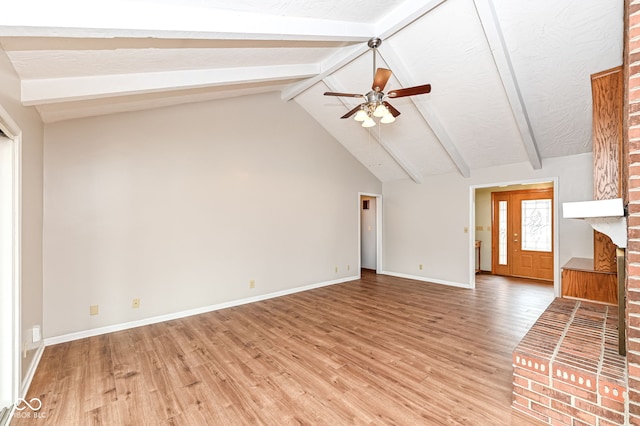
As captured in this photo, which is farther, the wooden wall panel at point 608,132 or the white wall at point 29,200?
the wooden wall panel at point 608,132

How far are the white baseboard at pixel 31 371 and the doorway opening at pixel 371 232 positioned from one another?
5823 mm

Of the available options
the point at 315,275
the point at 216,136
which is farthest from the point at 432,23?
the point at 315,275

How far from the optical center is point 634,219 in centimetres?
143

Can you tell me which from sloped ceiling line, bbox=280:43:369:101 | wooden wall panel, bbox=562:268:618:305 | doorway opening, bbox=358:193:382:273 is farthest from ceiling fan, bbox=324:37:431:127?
doorway opening, bbox=358:193:382:273

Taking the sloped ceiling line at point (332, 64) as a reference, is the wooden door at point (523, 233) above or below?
below

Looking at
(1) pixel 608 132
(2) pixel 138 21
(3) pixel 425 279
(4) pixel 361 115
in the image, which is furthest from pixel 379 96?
(3) pixel 425 279

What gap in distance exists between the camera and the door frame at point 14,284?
2.03m

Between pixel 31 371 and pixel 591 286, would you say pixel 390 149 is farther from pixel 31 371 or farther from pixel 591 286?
pixel 31 371

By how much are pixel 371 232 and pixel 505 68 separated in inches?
195

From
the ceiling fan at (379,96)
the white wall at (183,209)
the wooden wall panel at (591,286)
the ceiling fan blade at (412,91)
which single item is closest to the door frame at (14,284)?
the white wall at (183,209)

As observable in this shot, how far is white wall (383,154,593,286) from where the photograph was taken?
440cm

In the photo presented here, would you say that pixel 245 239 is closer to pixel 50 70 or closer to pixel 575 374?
pixel 50 70

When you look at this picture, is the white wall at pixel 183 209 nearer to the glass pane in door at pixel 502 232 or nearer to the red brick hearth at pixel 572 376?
the red brick hearth at pixel 572 376

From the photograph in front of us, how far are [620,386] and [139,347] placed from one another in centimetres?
402
